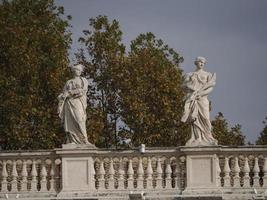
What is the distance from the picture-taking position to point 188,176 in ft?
101

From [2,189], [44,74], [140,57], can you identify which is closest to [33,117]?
[44,74]

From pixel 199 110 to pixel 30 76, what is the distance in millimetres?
15872

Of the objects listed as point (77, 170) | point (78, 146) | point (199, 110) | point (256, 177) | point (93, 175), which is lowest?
point (256, 177)

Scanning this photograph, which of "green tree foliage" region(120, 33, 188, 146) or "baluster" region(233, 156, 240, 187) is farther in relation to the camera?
"green tree foliage" region(120, 33, 188, 146)

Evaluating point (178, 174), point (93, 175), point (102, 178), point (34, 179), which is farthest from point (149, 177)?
point (34, 179)

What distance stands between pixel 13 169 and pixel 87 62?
1804 centimetres

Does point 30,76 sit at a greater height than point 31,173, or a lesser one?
greater

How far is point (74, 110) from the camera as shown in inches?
1223

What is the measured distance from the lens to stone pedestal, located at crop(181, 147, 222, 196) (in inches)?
1210

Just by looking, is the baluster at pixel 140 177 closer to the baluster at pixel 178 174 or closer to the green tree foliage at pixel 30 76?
the baluster at pixel 178 174

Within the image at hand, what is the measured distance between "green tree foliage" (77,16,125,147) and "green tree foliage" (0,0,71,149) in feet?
3.78

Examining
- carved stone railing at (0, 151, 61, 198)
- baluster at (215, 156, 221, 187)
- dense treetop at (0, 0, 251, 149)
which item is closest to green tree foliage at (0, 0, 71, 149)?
dense treetop at (0, 0, 251, 149)

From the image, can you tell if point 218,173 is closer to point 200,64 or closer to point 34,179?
point 200,64

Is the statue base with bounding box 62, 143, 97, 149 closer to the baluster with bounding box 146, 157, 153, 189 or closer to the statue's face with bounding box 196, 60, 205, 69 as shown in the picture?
the baluster with bounding box 146, 157, 153, 189
